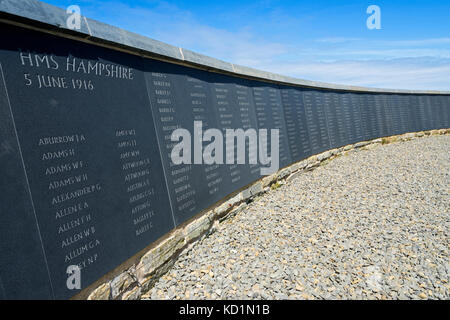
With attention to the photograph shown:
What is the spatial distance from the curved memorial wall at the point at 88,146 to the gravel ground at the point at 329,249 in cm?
73

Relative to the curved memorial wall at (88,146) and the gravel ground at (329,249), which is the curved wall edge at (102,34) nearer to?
the curved memorial wall at (88,146)

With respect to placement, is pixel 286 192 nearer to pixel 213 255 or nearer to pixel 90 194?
pixel 213 255

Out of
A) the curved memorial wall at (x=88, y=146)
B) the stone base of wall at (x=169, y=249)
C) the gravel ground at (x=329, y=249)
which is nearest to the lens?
the curved memorial wall at (x=88, y=146)

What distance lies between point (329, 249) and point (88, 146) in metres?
3.53

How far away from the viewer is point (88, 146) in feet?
9.14

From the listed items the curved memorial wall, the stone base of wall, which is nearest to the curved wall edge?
the curved memorial wall

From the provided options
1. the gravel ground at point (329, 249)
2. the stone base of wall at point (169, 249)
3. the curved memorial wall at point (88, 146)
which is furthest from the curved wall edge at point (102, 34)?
the gravel ground at point (329, 249)

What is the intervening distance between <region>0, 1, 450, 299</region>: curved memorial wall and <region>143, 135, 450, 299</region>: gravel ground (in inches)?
28.6

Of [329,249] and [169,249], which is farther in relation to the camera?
[329,249]

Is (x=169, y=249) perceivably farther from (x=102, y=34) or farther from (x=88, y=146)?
(x=102, y=34)

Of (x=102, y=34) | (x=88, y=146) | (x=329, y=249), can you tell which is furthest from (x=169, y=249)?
(x=102, y=34)

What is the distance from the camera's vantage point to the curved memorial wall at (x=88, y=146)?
218cm

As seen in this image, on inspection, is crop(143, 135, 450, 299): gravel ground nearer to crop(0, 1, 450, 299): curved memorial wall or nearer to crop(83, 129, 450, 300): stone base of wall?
crop(83, 129, 450, 300): stone base of wall
